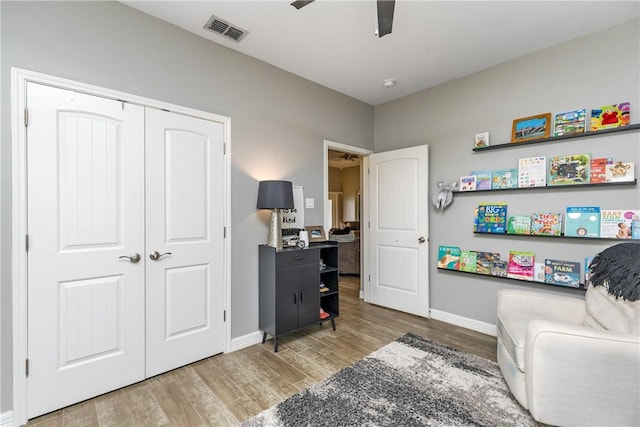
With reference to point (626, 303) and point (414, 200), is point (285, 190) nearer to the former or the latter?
point (414, 200)

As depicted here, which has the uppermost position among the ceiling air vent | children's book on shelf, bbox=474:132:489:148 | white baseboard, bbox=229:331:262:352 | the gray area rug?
the ceiling air vent

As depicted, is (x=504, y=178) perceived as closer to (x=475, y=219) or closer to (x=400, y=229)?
(x=475, y=219)

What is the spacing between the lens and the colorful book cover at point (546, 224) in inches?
102

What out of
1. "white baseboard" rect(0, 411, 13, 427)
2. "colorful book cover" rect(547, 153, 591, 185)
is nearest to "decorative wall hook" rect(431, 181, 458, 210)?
"colorful book cover" rect(547, 153, 591, 185)

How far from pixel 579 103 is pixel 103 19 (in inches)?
154

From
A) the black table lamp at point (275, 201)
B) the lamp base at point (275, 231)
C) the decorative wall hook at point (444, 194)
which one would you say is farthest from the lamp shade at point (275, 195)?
the decorative wall hook at point (444, 194)

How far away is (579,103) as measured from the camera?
251 cm

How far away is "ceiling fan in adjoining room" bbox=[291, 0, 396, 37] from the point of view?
1548 mm

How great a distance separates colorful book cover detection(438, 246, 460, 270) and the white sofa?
1.47 meters

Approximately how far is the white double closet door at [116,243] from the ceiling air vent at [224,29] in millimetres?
753

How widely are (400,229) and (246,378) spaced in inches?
96.5

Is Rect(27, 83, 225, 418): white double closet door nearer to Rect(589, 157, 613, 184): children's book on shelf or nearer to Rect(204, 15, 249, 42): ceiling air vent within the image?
Rect(204, 15, 249, 42): ceiling air vent

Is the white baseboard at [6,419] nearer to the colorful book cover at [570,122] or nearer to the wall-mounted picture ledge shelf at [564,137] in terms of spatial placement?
the wall-mounted picture ledge shelf at [564,137]

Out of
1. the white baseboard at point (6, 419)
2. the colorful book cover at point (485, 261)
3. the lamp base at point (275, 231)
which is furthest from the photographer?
the colorful book cover at point (485, 261)
